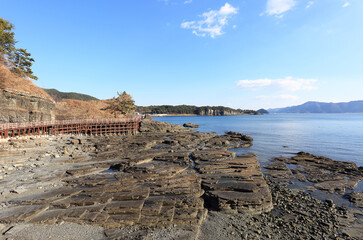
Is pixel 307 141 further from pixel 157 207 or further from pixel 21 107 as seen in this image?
pixel 21 107

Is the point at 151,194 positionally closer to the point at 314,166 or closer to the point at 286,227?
the point at 286,227

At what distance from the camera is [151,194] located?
1341 cm

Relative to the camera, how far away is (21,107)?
37688 millimetres

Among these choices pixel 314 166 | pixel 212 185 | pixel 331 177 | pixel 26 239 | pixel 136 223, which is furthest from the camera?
pixel 314 166

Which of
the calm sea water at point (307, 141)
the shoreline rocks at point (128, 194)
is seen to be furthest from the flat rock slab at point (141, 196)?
the calm sea water at point (307, 141)

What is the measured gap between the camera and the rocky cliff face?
34.5 m

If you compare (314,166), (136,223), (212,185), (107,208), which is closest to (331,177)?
(314,166)

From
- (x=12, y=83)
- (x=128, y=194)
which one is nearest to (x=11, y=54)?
(x=12, y=83)

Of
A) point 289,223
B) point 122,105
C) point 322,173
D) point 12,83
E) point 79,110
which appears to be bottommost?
point 322,173

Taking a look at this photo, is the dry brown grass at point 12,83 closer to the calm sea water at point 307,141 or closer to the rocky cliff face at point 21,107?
the rocky cliff face at point 21,107

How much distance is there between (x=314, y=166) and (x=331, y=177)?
14.9 feet

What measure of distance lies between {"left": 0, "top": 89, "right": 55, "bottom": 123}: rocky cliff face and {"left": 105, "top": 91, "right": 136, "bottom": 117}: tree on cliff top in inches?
889

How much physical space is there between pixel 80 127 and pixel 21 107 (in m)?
12.8

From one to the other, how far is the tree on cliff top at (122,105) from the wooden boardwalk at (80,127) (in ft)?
39.4
